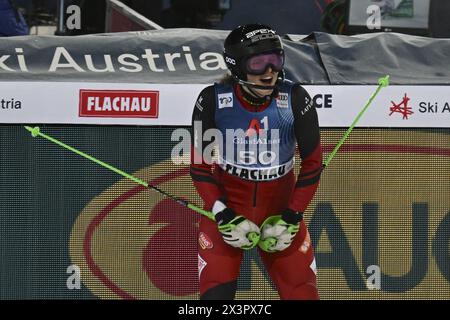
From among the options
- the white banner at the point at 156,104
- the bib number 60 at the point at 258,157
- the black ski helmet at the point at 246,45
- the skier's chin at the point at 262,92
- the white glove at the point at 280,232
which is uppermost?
the black ski helmet at the point at 246,45

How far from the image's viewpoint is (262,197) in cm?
644

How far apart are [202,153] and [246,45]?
59cm

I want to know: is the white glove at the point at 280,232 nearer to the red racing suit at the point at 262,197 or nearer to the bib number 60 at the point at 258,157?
the red racing suit at the point at 262,197

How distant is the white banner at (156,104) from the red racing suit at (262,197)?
0.96 metres

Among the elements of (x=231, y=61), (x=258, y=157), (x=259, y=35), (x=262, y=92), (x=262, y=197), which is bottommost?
(x=262, y=197)

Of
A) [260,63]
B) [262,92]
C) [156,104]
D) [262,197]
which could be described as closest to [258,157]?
[262,197]

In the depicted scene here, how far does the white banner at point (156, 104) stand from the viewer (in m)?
7.34

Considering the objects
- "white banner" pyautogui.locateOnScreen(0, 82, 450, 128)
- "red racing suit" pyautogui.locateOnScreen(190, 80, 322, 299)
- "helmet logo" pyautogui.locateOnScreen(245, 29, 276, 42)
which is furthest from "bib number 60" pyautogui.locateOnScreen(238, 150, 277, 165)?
"white banner" pyautogui.locateOnScreen(0, 82, 450, 128)

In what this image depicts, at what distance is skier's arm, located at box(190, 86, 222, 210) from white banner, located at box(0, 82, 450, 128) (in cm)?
97

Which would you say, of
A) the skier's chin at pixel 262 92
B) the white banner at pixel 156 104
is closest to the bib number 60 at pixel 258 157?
the skier's chin at pixel 262 92

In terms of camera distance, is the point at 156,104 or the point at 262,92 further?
the point at 156,104

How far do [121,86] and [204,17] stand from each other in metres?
2.65

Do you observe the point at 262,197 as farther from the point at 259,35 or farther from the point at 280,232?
the point at 259,35

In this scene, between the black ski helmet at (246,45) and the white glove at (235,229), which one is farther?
the black ski helmet at (246,45)
